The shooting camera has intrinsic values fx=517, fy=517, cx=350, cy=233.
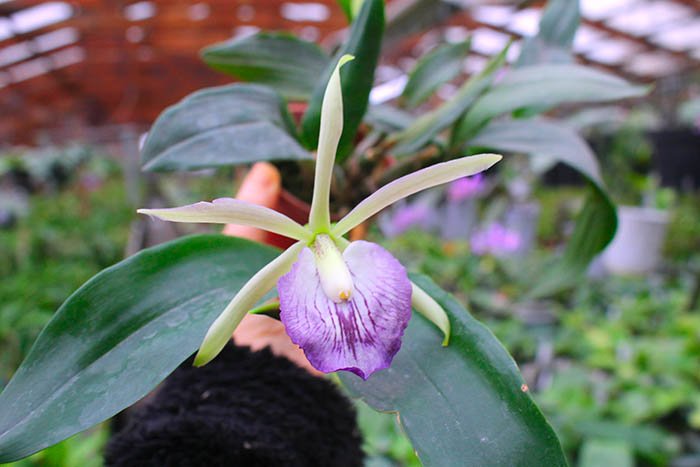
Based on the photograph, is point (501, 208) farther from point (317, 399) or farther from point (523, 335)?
point (317, 399)

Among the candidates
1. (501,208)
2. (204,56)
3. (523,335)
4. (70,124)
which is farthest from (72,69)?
(204,56)

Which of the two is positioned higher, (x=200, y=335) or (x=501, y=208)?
(x=200, y=335)

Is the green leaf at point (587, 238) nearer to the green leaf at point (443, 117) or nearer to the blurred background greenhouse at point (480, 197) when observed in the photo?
the blurred background greenhouse at point (480, 197)

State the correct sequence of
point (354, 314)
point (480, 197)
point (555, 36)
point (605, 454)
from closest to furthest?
point (354, 314), point (555, 36), point (605, 454), point (480, 197)

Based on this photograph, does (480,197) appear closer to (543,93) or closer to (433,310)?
(543,93)

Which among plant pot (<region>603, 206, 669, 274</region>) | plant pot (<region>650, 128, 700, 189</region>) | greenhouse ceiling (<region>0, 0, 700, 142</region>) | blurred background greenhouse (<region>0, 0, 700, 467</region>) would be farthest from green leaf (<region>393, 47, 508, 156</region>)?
plant pot (<region>650, 128, 700, 189</region>)

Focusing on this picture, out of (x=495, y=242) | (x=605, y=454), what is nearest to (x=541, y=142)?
(x=605, y=454)
